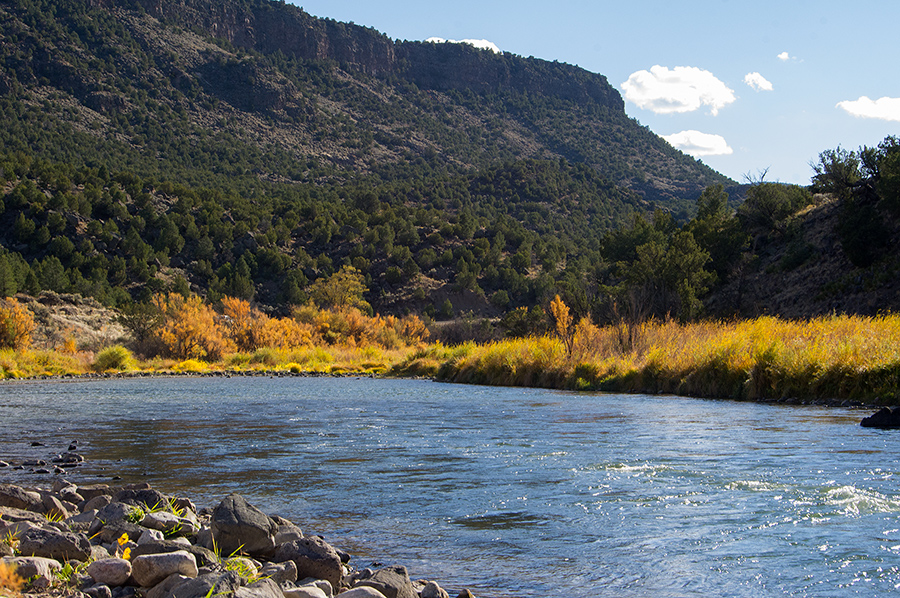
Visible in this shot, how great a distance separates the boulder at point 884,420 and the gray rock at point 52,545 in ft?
38.5

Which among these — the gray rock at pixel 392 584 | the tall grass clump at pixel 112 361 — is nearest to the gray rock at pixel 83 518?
the gray rock at pixel 392 584

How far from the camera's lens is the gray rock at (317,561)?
203 inches

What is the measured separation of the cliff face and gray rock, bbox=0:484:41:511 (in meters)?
128

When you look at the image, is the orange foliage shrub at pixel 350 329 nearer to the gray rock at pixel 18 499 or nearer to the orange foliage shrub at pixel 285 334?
the orange foliage shrub at pixel 285 334

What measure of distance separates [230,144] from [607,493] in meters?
93.0

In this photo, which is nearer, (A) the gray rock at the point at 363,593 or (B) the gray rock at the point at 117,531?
(A) the gray rock at the point at 363,593

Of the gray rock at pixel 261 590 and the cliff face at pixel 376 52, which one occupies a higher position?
the cliff face at pixel 376 52

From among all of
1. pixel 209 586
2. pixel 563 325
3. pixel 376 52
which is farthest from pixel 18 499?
pixel 376 52

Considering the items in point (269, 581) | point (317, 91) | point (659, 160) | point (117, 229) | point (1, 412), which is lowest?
point (1, 412)

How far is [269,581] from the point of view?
4.45 metres

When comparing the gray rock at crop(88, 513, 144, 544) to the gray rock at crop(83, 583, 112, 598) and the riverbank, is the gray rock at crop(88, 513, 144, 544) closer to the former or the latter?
the gray rock at crop(83, 583, 112, 598)

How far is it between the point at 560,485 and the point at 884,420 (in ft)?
22.7

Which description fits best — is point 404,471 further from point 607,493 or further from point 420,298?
point 420,298

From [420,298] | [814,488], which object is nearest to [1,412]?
[814,488]
